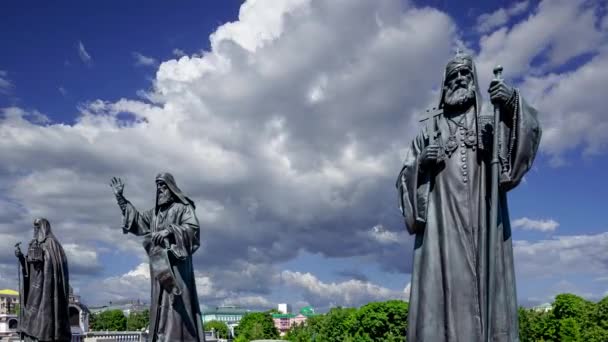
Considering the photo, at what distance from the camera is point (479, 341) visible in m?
7.35

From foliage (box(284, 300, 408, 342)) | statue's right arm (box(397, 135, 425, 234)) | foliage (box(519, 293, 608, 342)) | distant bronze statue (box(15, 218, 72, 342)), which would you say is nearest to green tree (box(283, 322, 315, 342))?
foliage (box(284, 300, 408, 342))

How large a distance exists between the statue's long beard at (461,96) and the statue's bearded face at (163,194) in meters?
8.49

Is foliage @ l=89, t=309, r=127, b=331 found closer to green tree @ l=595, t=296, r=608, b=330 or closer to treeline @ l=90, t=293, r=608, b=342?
treeline @ l=90, t=293, r=608, b=342

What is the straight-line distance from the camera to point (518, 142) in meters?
7.29


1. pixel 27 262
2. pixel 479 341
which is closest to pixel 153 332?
pixel 27 262

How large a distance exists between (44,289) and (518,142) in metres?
13.6

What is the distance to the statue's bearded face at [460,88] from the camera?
8164 millimetres

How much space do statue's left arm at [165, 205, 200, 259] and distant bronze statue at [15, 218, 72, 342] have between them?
4.63 meters

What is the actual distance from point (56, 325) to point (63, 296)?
0.81 meters

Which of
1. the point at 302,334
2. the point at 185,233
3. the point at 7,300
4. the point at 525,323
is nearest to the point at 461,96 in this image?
the point at 185,233

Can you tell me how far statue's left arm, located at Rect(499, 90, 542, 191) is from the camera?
23.9 ft

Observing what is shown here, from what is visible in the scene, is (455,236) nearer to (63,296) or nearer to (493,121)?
(493,121)

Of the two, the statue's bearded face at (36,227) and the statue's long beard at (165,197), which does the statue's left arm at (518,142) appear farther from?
the statue's bearded face at (36,227)

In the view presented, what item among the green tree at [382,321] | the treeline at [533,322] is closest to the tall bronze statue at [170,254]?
the treeline at [533,322]
